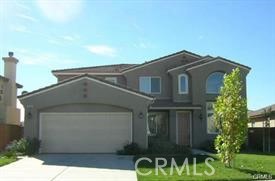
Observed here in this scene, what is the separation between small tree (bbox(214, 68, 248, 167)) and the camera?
19.2 meters

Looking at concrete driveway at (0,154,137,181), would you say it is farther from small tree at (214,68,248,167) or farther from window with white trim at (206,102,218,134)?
window with white trim at (206,102,218,134)

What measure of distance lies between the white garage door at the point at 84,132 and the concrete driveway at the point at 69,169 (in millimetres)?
2074

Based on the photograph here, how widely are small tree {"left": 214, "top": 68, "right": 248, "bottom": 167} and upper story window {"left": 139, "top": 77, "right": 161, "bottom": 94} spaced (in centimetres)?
1487

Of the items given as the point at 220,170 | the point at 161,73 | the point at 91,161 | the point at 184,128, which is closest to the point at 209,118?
the point at 184,128

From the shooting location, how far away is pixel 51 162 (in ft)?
70.8

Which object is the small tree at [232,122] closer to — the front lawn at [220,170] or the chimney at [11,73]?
the front lawn at [220,170]

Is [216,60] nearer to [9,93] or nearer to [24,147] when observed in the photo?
[24,147]

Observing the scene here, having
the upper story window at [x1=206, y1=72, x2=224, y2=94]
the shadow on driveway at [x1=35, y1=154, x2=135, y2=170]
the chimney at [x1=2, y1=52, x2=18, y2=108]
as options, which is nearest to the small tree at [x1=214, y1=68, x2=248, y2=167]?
the shadow on driveway at [x1=35, y1=154, x2=135, y2=170]

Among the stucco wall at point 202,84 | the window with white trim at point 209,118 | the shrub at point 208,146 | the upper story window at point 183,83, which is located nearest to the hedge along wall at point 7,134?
the upper story window at point 183,83

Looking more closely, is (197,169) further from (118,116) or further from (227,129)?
(118,116)

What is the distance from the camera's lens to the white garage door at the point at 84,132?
26844 millimetres

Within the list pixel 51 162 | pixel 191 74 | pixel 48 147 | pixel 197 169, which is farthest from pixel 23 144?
pixel 191 74

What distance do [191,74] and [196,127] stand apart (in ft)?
12.0

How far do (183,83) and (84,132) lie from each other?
9.63m
